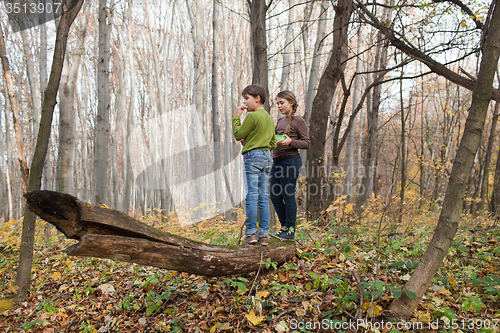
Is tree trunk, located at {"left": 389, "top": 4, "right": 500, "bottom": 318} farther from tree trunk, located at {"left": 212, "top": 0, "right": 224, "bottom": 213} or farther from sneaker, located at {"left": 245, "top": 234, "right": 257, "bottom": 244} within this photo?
tree trunk, located at {"left": 212, "top": 0, "right": 224, "bottom": 213}

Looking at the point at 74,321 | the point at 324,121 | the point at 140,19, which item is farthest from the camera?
the point at 140,19

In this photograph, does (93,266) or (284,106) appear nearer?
(284,106)

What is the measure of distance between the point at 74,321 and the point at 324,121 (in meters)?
4.51

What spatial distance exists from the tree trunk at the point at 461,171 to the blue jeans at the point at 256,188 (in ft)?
4.55

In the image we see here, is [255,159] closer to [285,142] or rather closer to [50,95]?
[285,142]

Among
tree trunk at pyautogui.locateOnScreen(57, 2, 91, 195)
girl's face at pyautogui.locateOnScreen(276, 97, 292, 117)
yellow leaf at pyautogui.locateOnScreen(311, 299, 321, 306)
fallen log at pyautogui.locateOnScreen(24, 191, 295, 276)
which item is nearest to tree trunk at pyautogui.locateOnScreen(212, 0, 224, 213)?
tree trunk at pyautogui.locateOnScreen(57, 2, 91, 195)

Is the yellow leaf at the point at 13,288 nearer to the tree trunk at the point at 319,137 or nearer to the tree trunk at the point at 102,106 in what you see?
the tree trunk at the point at 102,106

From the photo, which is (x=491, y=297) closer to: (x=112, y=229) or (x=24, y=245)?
(x=112, y=229)

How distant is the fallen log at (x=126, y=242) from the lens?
1.63 meters

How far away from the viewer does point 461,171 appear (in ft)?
6.25

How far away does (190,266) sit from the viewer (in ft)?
7.18

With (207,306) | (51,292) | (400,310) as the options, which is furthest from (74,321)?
(400,310)

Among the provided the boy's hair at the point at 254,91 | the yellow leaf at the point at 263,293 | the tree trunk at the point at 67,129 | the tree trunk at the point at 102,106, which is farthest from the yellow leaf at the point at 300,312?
the tree trunk at the point at 102,106

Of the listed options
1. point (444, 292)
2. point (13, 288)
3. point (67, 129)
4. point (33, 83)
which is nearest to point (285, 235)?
point (444, 292)
